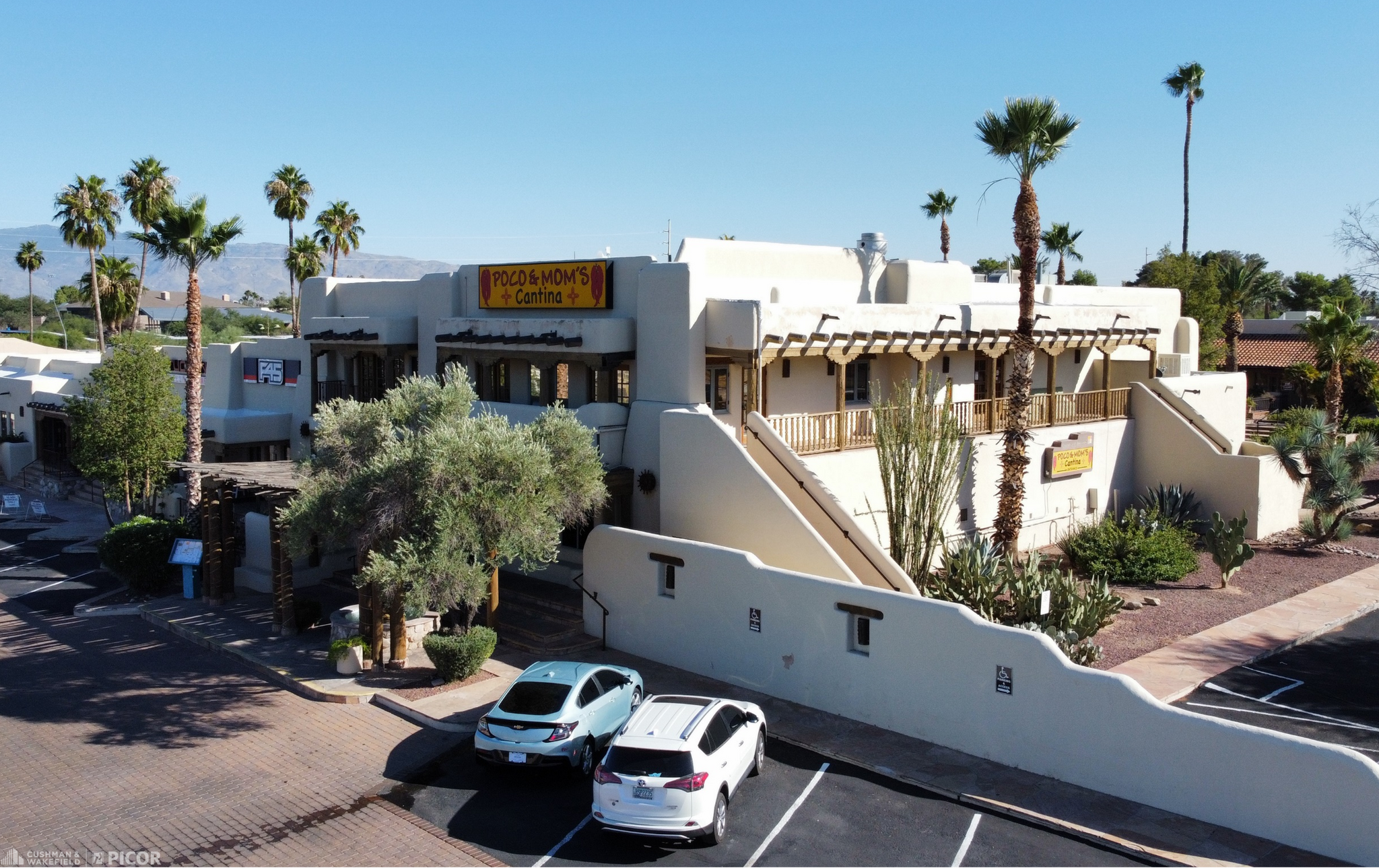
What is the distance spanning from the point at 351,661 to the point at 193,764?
3809 millimetres

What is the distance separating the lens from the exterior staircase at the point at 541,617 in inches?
787

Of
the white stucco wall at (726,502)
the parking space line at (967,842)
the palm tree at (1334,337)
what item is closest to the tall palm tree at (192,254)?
the white stucco wall at (726,502)

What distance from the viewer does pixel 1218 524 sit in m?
Answer: 24.4

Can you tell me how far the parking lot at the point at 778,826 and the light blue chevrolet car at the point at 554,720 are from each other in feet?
1.41

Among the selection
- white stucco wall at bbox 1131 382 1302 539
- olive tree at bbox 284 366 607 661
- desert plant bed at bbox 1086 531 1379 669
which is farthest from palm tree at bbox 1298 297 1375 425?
olive tree at bbox 284 366 607 661

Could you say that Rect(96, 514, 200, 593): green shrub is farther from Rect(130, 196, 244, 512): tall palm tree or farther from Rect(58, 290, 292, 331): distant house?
Rect(58, 290, 292, 331): distant house

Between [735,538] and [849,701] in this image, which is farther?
[735,538]

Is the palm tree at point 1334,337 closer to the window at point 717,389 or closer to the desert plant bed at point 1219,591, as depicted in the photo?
the desert plant bed at point 1219,591

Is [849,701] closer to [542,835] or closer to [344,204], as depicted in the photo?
[542,835]

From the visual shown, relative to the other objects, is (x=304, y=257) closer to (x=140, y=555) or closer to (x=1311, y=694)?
(x=140, y=555)

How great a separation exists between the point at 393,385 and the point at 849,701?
1768 cm

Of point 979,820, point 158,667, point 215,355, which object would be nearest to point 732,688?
point 979,820

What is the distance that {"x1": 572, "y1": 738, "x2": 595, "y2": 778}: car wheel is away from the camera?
14383 millimetres

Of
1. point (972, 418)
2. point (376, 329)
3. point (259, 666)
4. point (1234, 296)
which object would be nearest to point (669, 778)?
point (259, 666)
